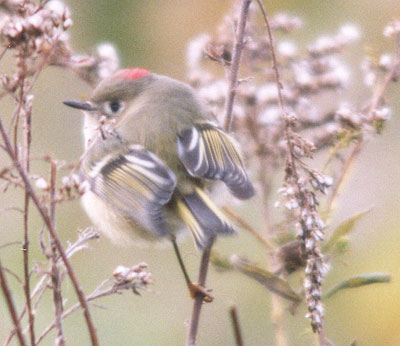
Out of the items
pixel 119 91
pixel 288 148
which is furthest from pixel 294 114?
pixel 119 91

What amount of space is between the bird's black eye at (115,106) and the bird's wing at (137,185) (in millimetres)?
282

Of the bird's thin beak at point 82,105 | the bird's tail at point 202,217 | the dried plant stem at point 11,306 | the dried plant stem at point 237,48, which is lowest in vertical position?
the dried plant stem at point 11,306

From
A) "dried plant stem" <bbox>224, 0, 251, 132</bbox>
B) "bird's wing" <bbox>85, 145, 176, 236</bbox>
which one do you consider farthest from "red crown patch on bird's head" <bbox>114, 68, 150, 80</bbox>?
"dried plant stem" <bbox>224, 0, 251, 132</bbox>

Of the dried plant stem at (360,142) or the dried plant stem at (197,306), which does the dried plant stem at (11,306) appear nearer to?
the dried plant stem at (197,306)

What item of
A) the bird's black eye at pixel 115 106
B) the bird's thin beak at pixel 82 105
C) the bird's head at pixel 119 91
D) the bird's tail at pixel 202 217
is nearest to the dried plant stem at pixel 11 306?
the bird's tail at pixel 202 217

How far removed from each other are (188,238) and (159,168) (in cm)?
67

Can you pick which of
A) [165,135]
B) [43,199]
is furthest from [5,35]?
[165,135]

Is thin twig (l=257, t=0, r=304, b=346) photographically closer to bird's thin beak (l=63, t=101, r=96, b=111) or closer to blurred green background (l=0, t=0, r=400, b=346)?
blurred green background (l=0, t=0, r=400, b=346)

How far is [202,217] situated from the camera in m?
1.77

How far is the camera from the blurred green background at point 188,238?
2172mm

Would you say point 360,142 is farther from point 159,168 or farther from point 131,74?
point 131,74

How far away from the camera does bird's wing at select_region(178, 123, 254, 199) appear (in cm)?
189

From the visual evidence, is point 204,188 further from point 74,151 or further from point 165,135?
point 74,151

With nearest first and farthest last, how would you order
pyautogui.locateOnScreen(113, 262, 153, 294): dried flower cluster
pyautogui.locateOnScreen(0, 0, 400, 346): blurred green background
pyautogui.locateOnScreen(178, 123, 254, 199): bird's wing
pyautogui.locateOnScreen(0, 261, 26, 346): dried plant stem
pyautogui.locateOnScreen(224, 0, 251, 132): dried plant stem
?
pyautogui.locateOnScreen(0, 261, 26, 346): dried plant stem, pyautogui.locateOnScreen(113, 262, 153, 294): dried flower cluster, pyautogui.locateOnScreen(224, 0, 251, 132): dried plant stem, pyautogui.locateOnScreen(178, 123, 254, 199): bird's wing, pyautogui.locateOnScreen(0, 0, 400, 346): blurred green background
